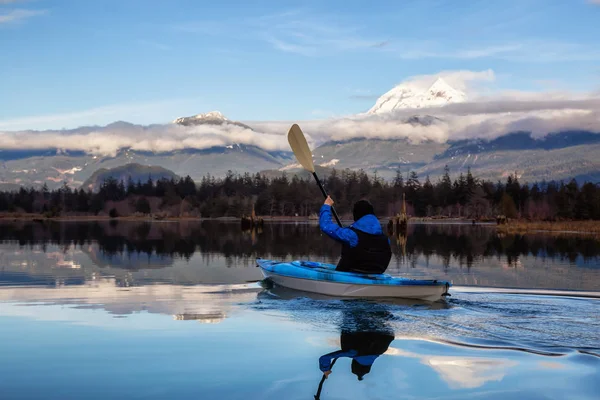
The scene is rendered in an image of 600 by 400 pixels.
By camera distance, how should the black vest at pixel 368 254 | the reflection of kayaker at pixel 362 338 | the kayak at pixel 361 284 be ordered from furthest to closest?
the black vest at pixel 368 254 → the kayak at pixel 361 284 → the reflection of kayaker at pixel 362 338

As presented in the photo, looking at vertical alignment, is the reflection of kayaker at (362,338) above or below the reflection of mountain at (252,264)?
above

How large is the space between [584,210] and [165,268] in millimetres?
97173

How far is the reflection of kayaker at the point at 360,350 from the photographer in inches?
450

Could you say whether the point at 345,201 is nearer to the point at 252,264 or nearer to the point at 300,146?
the point at 252,264

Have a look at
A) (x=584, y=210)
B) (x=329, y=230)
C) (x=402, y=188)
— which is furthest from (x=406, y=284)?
(x=402, y=188)

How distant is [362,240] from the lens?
19297 millimetres

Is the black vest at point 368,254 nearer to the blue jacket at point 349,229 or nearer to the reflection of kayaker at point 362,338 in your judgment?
the blue jacket at point 349,229

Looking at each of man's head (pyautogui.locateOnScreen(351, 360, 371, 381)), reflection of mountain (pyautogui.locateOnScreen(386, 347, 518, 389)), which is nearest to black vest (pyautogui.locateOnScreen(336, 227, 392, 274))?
reflection of mountain (pyautogui.locateOnScreen(386, 347, 518, 389))

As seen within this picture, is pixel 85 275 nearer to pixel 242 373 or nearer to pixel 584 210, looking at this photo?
pixel 242 373

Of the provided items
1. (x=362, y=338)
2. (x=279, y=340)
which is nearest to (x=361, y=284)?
(x=362, y=338)

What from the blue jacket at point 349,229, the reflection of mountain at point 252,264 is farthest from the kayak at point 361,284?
the reflection of mountain at point 252,264

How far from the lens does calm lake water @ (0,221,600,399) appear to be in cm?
1040

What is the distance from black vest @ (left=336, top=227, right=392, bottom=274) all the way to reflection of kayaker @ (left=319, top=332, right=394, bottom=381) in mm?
5099

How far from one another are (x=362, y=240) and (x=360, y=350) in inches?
266
